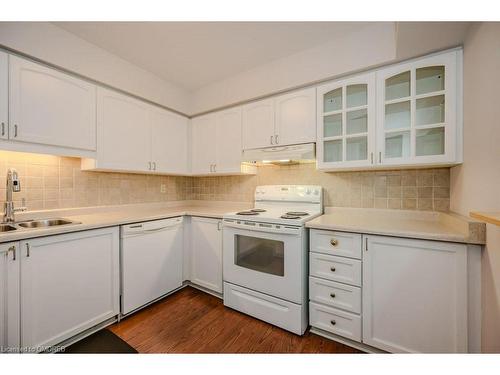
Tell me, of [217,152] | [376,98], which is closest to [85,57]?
[217,152]

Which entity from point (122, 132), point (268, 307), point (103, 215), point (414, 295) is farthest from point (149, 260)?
point (414, 295)

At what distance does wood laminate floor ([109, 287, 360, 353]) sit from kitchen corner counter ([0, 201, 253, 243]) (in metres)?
0.85

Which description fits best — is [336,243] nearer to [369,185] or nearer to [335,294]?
[335,294]

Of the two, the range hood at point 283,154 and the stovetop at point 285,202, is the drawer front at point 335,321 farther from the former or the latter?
the range hood at point 283,154

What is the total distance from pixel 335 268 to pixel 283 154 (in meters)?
1.07

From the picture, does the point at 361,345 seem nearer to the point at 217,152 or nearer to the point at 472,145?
the point at 472,145

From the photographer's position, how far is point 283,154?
2.06 meters

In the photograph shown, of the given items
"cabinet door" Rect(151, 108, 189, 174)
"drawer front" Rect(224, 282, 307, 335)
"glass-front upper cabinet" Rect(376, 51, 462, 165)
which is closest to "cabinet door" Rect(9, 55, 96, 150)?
"cabinet door" Rect(151, 108, 189, 174)

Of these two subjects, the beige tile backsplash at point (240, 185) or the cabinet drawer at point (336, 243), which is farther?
the beige tile backsplash at point (240, 185)

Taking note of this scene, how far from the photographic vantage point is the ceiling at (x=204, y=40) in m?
1.64

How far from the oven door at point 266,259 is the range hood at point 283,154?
688 millimetres

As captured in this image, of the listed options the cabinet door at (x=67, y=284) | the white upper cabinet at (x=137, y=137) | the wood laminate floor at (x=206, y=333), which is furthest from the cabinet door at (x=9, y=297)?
the white upper cabinet at (x=137, y=137)

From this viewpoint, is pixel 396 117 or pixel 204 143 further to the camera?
pixel 204 143

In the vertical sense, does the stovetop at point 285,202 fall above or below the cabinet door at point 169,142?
below
